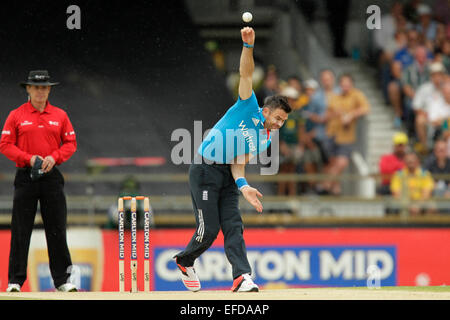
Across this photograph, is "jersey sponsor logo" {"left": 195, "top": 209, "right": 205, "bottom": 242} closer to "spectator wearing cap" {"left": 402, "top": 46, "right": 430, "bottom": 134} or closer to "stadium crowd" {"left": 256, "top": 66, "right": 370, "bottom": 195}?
"stadium crowd" {"left": 256, "top": 66, "right": 370, "bottom": 195}

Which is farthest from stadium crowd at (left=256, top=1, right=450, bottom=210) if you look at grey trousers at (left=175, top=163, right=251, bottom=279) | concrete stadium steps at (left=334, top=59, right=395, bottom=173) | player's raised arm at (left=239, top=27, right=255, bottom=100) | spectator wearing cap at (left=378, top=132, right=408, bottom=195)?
player's raised arm at (left=239, top=27, right=255, bottom=100)

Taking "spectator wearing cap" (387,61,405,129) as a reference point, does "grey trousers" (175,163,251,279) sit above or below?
below

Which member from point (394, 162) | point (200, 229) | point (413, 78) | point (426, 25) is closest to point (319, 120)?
point (394, 162)

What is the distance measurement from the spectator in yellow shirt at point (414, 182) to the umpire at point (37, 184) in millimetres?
6379

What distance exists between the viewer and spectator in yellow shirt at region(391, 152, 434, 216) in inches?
551

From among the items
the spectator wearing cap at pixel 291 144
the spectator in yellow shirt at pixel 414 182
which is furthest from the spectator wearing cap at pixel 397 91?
the spectator in yellow shirt at pixel 414 182

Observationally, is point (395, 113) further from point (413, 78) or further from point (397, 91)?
point (413, 78)

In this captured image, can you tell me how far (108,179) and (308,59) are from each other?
5255mm

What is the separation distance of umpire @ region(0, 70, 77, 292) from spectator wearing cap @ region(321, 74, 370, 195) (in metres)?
6.78

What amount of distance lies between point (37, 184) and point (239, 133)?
6.84 ft

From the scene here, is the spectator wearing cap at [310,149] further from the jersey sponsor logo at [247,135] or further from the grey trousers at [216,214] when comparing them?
the jersey sponsor logo at [247,135]

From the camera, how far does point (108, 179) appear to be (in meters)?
13.8

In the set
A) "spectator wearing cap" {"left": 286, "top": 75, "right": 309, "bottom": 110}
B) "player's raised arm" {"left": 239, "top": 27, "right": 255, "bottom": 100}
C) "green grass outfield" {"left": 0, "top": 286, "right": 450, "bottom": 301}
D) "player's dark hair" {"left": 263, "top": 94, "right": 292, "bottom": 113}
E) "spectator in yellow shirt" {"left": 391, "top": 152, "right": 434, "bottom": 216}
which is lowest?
"green grass outfield" {"left": 0, "top": 286, "right": 450, "bottom": 301}
